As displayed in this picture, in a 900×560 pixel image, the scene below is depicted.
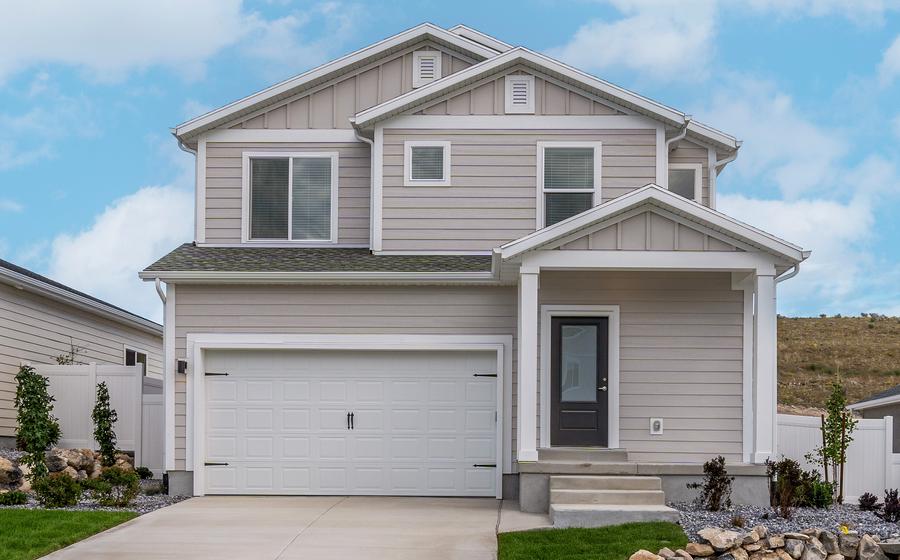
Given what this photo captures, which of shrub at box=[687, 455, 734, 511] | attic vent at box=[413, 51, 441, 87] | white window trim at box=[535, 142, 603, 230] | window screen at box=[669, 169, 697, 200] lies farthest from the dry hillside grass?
shrub at box=[687, 455, 734, 511]

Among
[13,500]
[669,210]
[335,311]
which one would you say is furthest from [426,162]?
[13,500]

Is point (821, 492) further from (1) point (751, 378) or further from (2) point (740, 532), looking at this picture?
(2) point (740, 532)

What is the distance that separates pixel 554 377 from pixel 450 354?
59.7 inches

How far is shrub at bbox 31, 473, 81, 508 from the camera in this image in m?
13.0

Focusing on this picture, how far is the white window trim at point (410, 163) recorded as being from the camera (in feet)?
52.0

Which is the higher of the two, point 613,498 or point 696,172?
point 696,172

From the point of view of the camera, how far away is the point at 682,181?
16.9m

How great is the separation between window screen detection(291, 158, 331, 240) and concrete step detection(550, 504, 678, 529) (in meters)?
6.52

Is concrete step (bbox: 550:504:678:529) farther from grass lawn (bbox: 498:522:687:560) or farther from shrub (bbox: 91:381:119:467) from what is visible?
shrub (bbox: 91:381:119:467)

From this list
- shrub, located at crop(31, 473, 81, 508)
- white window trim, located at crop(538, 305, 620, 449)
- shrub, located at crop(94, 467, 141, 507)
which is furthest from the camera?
white window trim, located at crop(538, 305, 620, 449)

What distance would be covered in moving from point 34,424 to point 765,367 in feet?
33.9

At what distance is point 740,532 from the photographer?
10969mm

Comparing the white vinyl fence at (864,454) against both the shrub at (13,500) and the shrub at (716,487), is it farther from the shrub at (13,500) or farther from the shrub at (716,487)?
the shrub at (13,500)

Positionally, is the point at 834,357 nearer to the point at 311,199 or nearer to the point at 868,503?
the point at 868,503
